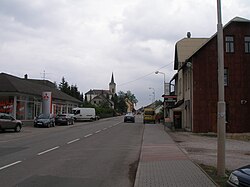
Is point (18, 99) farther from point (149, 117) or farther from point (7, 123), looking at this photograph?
point (149, 117)

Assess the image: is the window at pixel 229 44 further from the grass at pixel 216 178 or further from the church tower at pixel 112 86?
the church tower at pixel 112 86

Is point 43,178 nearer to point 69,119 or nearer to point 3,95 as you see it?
point 3,95

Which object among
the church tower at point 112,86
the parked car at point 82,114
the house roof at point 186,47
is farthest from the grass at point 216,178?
the church tower at point 112,86

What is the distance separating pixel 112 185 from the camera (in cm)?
880

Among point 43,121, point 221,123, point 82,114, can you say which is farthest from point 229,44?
point 82,114

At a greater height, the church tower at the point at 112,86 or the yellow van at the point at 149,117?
the church tower at the point at 112,86

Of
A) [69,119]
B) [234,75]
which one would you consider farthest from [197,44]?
[69,119]

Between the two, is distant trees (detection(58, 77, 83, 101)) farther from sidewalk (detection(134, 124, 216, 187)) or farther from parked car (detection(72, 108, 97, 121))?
sidewalk (detection(134, 124, 216, 187))

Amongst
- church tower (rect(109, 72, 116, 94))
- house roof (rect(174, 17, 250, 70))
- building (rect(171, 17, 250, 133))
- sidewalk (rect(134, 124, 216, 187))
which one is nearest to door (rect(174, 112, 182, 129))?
house roof (rect(174, 17, 250, 70))

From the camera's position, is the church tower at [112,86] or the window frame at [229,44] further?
the church tower at [112,86]

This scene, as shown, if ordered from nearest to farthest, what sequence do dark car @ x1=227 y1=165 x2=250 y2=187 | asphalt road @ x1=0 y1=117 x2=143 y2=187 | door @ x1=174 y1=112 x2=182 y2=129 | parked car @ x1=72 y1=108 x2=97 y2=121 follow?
dark car @ x1=227 y1=165 x2=250 y2=187 < asphalt road @ x1=0 y1=117 x2=143 y2=187 < door @ x1=174 y1=112 x2=182 y2=129 < parked car @ x1=72 y1=108 x2=97 y2=121

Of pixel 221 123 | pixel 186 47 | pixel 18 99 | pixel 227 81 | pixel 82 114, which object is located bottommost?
pixel 82 114

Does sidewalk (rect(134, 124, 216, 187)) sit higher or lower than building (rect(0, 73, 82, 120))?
lower

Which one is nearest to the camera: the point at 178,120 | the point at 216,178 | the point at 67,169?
the point at 216,178
